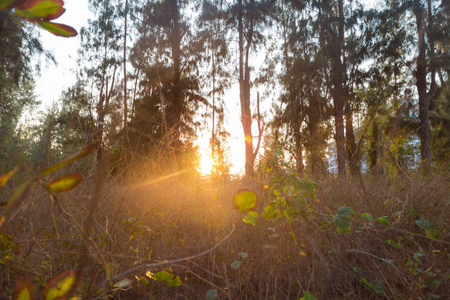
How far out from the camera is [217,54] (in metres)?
11.8

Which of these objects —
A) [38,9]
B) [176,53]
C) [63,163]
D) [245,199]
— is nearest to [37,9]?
[38,9]

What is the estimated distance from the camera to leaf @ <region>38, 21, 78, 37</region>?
43 centimetres

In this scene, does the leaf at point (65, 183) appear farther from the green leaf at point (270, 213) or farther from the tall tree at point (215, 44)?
the tall tree at point (215, 44)

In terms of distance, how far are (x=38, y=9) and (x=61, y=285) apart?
41cm

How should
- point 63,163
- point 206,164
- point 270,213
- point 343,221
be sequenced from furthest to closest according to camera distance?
point 206,164, point 270,213, point 343,221, point 63,163

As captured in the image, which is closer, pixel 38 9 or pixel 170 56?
pixel 38 9

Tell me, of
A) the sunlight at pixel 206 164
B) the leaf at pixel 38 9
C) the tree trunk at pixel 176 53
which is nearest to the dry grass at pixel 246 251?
the leaf at pixel 38 9

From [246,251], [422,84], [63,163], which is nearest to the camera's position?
[63,163]

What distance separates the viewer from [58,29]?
44cm

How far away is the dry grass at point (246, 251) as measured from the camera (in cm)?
108

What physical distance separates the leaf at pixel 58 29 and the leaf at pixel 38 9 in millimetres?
24

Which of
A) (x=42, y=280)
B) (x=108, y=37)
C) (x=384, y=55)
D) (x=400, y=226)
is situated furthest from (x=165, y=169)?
(x=108, y=37)

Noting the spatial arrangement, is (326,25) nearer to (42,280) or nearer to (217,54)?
(217,54)

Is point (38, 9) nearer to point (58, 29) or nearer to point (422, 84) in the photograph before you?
point (58, 29)
